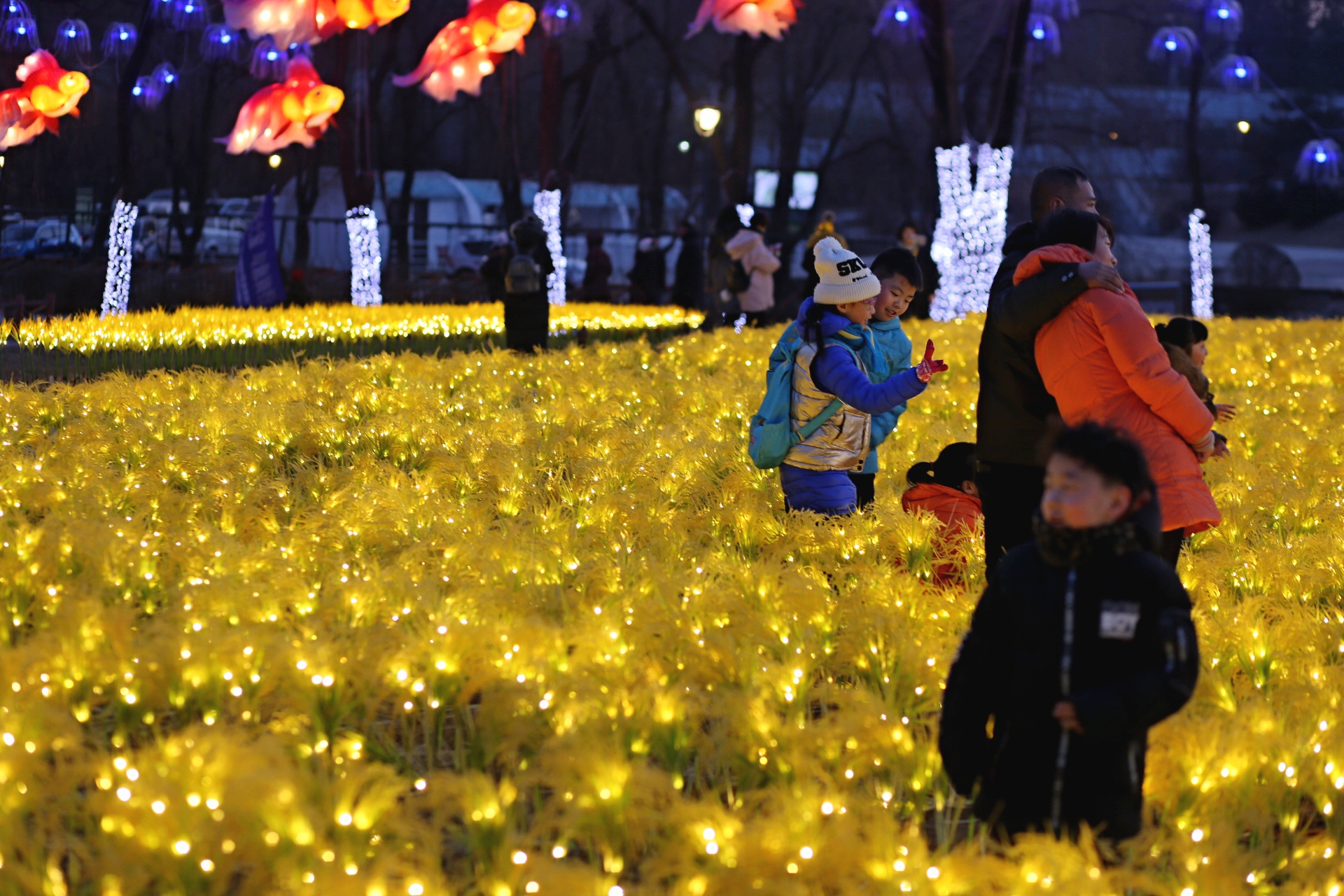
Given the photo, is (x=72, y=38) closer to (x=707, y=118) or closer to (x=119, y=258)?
(x=119, y=258)

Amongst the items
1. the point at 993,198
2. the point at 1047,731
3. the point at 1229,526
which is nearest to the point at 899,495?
the point at 1229,526

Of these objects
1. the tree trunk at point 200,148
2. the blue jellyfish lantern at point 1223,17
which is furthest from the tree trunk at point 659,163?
the blue jellyfish lantern at point 1223,17

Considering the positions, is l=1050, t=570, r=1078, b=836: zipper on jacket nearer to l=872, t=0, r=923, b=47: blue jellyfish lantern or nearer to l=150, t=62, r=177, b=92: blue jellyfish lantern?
l=872, t=0, r=923, b=47: blue jellyfish lantern

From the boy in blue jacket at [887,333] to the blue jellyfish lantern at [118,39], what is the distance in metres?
20.5

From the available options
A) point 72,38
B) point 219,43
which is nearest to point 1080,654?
point 72,38

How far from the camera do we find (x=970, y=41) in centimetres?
3556

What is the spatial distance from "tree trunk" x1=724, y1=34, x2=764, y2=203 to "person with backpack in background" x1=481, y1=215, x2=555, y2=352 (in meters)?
14.3

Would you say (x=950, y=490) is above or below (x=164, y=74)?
below

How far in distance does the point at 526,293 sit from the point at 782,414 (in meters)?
8.54

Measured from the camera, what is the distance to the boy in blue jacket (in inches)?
239

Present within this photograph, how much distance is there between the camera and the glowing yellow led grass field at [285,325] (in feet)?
46.9

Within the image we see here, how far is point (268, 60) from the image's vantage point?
1052 inches

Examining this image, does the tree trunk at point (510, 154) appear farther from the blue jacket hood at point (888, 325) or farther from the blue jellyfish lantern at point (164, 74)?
the blue jacket hood at point (888, 325)

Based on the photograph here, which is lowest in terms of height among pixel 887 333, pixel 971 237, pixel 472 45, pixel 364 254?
pixel 887 333
